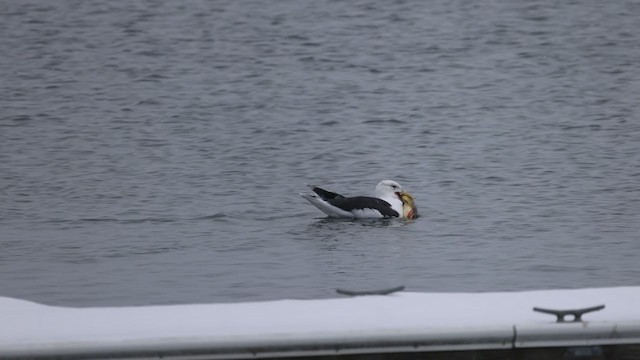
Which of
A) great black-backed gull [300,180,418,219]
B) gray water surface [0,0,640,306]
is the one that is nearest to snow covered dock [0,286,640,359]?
gray water surface [0,0,640,306]

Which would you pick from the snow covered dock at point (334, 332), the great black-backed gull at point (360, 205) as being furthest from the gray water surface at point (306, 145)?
the snow covered dock at point (334, 332)

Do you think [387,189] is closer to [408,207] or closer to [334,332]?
[408,207]

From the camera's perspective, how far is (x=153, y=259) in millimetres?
13609

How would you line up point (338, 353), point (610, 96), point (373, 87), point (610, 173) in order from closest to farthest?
point (338, 353) < point (610, 173) < point (610, 96) < point (373, 87)

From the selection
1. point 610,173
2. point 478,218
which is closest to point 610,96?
point 610,173

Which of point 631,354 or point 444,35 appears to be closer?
point 631,354

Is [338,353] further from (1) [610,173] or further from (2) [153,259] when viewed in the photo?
(1) [610,173]

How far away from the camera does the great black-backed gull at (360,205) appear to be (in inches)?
625

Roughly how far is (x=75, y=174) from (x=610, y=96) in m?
9.27

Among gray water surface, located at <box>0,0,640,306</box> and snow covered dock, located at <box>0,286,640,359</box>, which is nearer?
snow covered dock, located at <box>0,286,640,359</box>

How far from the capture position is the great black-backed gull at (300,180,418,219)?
15.9m

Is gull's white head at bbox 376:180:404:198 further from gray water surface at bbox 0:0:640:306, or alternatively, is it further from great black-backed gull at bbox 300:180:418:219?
gray water surface at bbox 0:0:640:306

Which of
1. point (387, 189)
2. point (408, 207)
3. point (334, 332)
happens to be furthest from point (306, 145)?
point (334, 332)

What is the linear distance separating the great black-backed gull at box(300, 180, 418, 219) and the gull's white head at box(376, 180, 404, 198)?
0.82ft
